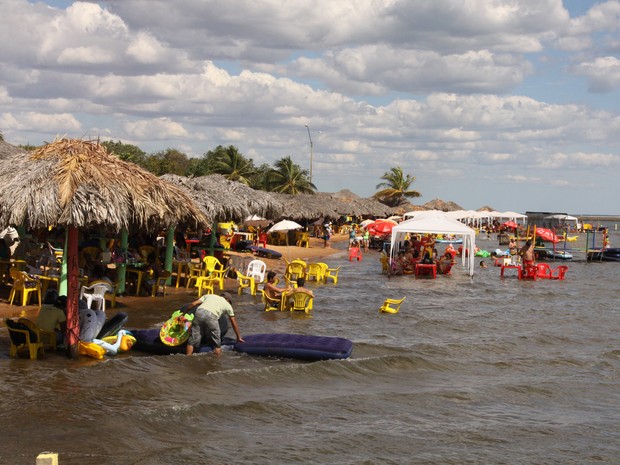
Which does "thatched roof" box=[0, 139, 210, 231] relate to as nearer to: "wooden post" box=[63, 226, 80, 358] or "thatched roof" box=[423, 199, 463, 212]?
"wooden post" box=[63, 226, 80, 358]

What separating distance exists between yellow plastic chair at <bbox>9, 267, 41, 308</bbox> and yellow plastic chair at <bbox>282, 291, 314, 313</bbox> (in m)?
5.15

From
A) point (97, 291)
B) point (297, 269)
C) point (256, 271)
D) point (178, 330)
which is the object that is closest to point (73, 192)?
point (178, 330)

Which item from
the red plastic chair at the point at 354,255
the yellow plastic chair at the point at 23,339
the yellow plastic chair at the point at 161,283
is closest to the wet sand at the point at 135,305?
the yellow plastic chair at the point at 161,283

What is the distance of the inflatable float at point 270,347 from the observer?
11867 mm

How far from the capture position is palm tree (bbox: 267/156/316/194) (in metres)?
60.1

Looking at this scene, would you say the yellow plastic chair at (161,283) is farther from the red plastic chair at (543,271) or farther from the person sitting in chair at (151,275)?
the red plastic chair at (543,271)

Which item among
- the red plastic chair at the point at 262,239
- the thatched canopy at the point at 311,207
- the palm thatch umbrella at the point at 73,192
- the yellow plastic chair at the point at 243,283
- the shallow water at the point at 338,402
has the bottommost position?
the shallow water at the point at 338,402

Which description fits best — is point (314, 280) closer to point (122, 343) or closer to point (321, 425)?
point (122, 343)

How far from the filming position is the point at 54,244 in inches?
785

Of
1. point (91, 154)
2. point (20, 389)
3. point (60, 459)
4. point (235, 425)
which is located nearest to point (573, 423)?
point (235, 425)

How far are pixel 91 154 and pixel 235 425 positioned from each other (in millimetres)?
4917

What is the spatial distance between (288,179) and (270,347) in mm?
48507

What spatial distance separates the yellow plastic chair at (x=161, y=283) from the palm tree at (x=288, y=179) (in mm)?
41591

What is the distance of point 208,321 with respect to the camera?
37.9 ft
